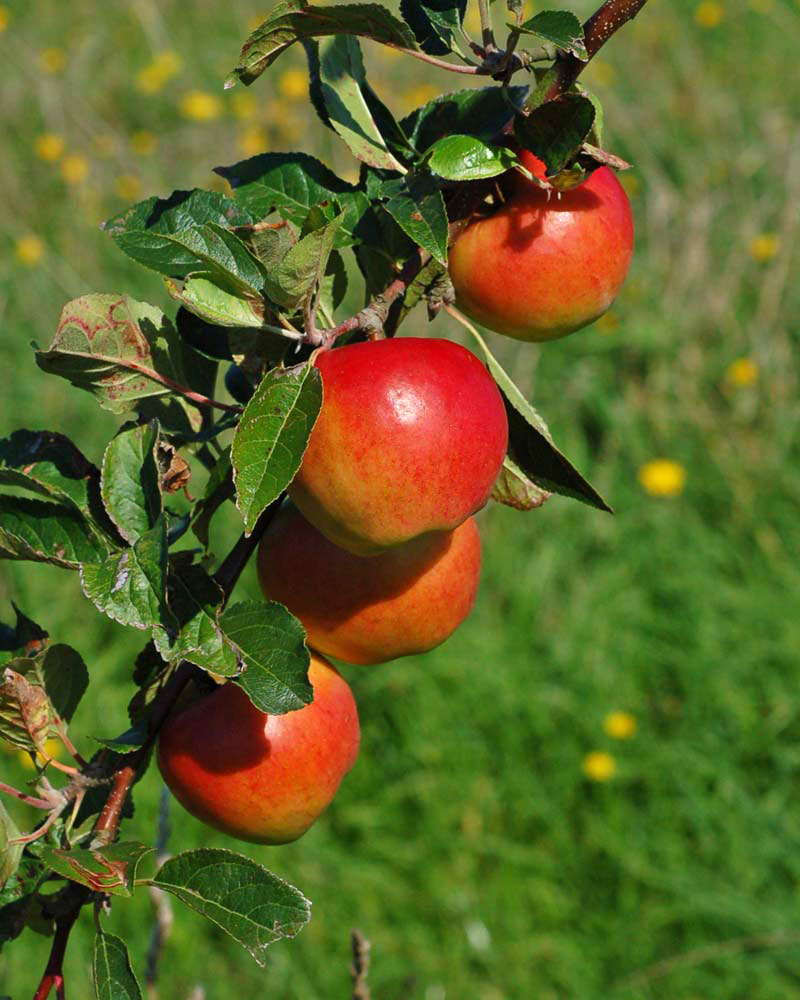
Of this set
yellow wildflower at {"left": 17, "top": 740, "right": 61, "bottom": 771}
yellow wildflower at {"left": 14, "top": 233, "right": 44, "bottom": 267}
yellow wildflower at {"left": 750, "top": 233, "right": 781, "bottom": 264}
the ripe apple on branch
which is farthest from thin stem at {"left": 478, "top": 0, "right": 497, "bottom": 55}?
yellow wildflower at {"left": 14, "top": 233, "right": 44, "bottom": 267}

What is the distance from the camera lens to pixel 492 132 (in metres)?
0.65

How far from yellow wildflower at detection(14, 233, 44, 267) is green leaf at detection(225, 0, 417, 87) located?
7.71 ft

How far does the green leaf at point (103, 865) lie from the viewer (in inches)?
22.3

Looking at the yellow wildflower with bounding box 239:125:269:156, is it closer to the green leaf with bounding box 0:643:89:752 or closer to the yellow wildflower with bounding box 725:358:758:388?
the yellow wildflower with bounding box 725:358:758:388

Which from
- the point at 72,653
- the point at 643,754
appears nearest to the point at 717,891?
the point at 643,754

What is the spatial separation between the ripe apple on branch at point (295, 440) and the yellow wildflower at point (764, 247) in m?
2.08

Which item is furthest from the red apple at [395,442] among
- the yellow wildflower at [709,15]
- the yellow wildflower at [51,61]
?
the yellow wildflower at [709,15]

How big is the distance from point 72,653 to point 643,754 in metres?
1.42

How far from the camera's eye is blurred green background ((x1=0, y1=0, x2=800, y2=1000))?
1.75 m

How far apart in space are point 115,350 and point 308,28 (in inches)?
7.7

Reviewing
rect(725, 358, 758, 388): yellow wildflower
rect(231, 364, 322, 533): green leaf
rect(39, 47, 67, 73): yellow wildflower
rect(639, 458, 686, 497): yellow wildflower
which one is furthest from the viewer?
rect(39, 47, 67, 73): yellow wildflower

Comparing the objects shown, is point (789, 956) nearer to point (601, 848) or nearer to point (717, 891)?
point (717, 891)

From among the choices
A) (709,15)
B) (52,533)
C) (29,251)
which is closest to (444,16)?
(52,533)

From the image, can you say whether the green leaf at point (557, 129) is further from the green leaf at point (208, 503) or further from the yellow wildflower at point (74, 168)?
the yellow wildflower at point (74, 168)
